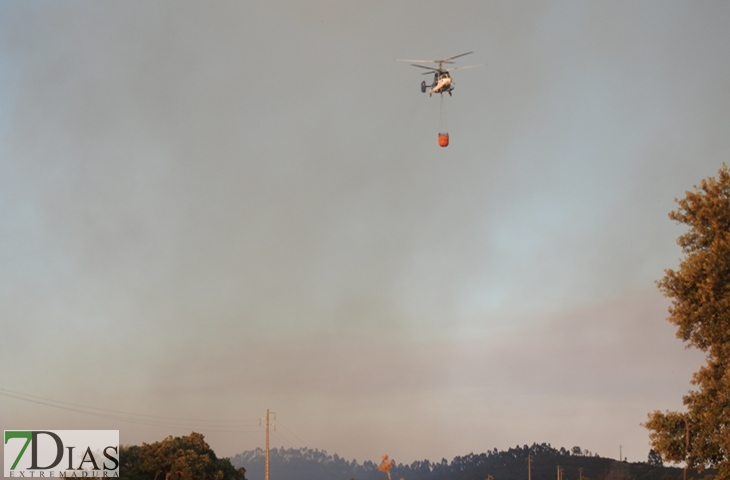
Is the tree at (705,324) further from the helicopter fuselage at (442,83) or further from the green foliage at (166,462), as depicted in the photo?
the green foliage at (166,462)

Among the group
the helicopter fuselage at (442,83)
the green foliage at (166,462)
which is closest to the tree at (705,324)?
the helicopter fuselage at (442,83)

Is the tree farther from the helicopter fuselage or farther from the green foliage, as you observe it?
the green foliage

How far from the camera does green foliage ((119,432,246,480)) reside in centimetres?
6412

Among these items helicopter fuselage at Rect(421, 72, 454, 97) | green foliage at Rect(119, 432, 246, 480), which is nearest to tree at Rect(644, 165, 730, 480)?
helicopter fuselage at Rect(421, 72, 454, 97)

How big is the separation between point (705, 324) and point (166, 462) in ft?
161

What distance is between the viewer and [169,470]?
216 feet

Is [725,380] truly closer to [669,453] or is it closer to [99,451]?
[669,453]

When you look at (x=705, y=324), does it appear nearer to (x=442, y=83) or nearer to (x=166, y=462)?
(x=442, y=83)

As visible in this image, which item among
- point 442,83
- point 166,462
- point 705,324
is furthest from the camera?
point 166,462

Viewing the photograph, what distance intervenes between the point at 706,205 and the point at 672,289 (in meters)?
3.38

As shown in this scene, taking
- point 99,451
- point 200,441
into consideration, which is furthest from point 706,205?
point 200,441

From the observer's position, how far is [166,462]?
65.4 metres

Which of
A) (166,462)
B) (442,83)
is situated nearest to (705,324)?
(442,83)

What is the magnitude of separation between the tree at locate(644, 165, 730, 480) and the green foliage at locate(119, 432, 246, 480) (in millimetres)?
45513
